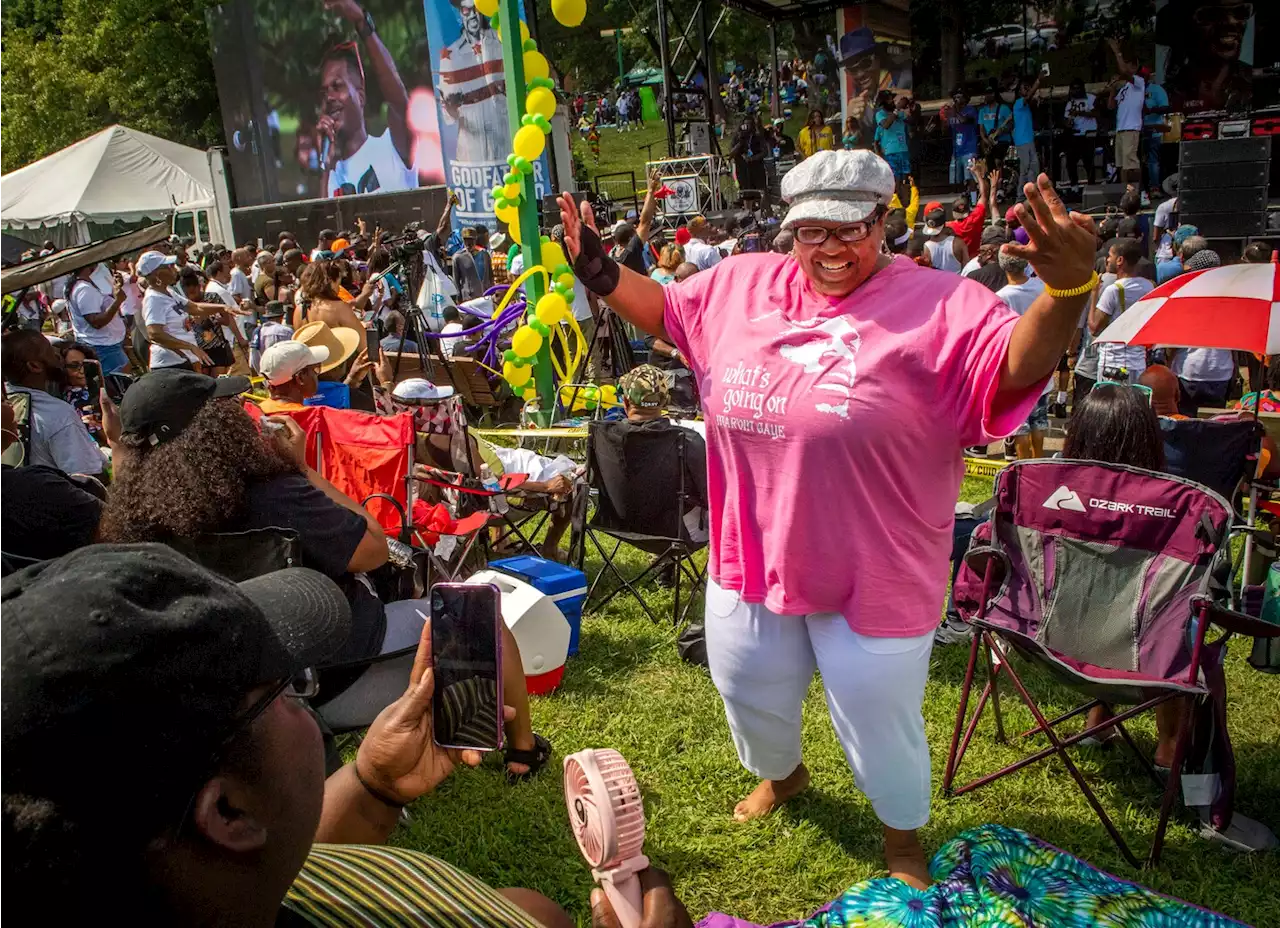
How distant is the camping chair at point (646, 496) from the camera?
485 centimetres

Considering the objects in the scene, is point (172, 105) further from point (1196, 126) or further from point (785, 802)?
point (785, 802)

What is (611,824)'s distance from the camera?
4.38 feet

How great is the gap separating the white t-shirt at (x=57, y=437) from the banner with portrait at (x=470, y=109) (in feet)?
26.8

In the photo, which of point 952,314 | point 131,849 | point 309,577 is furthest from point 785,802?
point 131,849

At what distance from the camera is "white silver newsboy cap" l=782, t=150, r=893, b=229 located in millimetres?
2498

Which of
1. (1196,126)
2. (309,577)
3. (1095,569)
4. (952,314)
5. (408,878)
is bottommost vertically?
(1095,569)

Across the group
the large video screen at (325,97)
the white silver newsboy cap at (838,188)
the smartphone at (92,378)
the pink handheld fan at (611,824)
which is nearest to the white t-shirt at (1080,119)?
the large video screen at (325,97)

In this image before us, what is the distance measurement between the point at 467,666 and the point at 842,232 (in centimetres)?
137

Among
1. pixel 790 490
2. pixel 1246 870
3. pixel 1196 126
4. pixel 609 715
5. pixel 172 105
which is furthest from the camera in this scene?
pixel 172 105

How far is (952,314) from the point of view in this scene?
242 centimetres

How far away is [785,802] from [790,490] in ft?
4.32

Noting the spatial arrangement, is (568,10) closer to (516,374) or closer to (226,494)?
(516,374)

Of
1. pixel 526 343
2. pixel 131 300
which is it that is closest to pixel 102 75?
pixel 131 300

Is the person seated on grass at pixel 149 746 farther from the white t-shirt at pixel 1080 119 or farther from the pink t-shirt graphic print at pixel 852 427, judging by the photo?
the white t-shirt at pixel 1080 119
